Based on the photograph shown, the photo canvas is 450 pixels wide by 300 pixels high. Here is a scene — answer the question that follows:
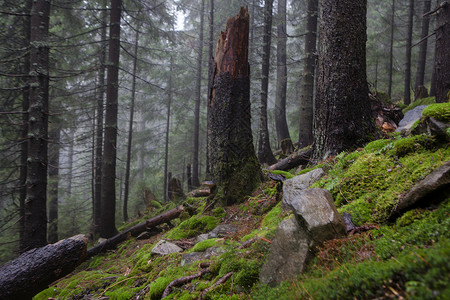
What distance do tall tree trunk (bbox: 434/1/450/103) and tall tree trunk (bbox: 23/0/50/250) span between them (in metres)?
12.7

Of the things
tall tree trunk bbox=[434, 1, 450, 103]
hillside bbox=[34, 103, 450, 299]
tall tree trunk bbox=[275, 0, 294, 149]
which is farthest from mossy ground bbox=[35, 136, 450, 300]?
tall tree trunk bbox=[275, 0, 294, 149]

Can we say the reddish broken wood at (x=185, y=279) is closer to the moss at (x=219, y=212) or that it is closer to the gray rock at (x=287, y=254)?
the gray rock at (x=287, y=254)

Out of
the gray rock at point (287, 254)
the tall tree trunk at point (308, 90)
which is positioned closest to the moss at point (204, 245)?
the gray rock at point (287, 254)

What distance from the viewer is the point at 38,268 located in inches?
178

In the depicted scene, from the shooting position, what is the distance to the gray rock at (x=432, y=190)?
194 cm

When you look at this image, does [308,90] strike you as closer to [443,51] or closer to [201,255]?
[443,51]

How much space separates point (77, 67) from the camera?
40.9ft

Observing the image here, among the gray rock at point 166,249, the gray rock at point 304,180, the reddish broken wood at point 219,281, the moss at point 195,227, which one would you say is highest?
the gray rock at point 304,180

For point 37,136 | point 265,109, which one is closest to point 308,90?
point 265,109

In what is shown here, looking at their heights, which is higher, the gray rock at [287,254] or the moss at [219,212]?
the gray rock at [287,254]

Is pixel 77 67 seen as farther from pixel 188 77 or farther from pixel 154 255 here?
pixel 154 255

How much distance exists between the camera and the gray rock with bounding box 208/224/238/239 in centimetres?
436

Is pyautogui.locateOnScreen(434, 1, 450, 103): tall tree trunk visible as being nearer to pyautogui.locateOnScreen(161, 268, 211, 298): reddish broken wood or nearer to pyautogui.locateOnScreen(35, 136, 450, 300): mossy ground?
pyautogui.locateOnScreen(35, 136, 450, 300): mossy ground

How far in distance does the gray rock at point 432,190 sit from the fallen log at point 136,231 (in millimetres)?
5906
